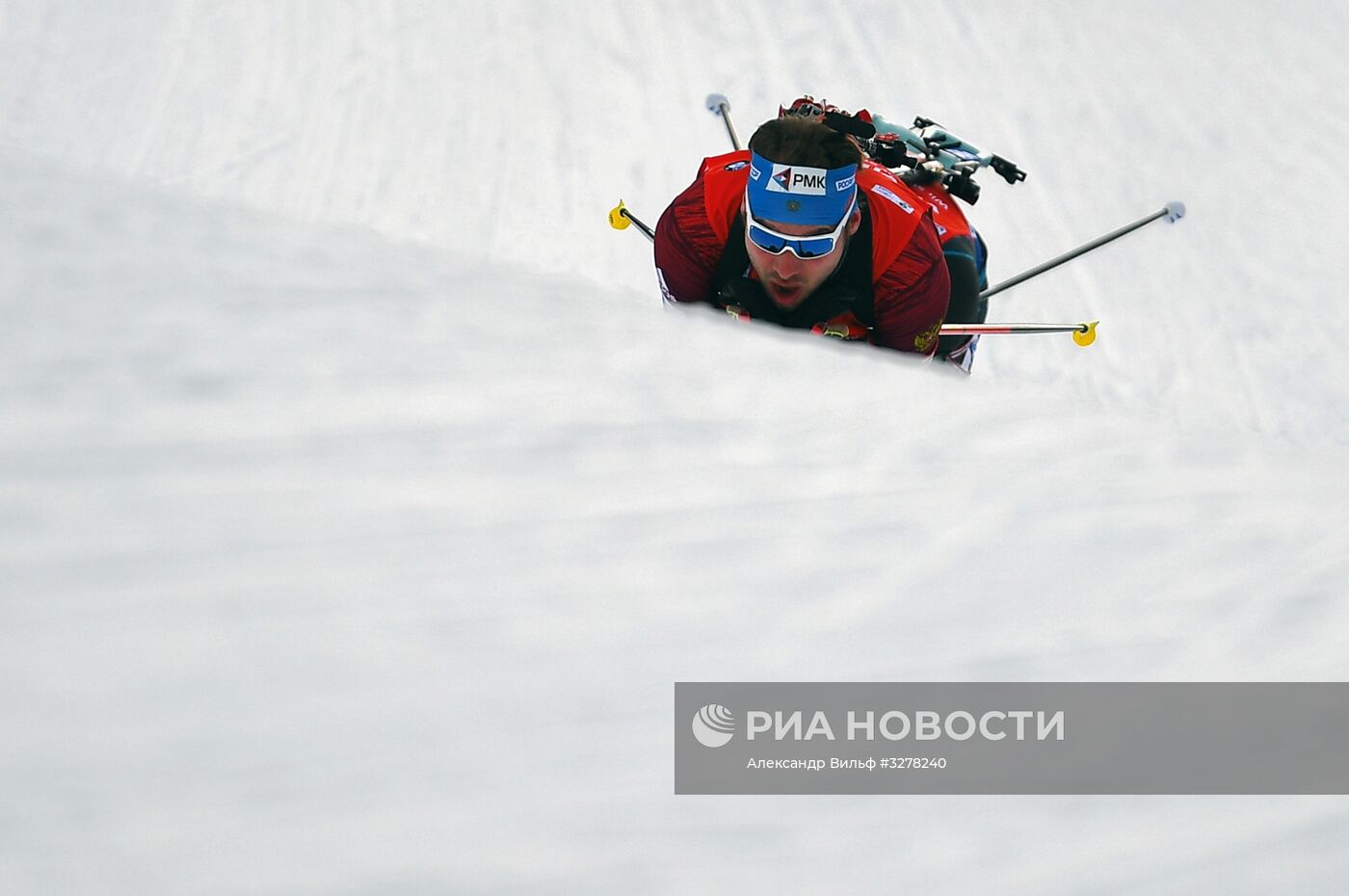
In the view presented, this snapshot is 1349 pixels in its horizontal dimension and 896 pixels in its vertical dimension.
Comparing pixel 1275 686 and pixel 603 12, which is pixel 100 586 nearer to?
pixel 1275 686

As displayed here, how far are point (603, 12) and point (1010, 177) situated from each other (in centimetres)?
257

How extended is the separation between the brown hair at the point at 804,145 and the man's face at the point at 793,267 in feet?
0.45

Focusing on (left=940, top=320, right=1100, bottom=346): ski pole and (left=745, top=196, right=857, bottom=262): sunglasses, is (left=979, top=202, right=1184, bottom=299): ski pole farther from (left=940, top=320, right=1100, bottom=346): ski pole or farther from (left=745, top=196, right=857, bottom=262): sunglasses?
(left=745, top=196, right=857, bottom=262): sunglasses

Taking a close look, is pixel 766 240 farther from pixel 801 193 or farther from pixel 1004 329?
pixel 1004 329

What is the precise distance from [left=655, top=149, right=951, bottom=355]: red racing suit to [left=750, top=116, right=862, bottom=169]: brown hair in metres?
0.25

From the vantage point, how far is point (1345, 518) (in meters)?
1.00

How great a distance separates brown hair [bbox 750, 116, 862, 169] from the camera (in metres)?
2.79

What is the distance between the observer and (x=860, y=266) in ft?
9.98

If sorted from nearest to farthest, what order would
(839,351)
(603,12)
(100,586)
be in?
(100,586), (839,351), (603,12)

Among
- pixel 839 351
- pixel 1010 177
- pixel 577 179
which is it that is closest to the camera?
pixel 839 351

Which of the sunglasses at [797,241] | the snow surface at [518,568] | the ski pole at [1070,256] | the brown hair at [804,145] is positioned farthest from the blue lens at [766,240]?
the snow surface at [518,568]

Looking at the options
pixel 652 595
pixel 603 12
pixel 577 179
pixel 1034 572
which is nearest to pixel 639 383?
pixel 652 595

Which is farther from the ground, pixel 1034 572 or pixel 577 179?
pixel 1034 572

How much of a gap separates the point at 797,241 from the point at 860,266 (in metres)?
0.29
